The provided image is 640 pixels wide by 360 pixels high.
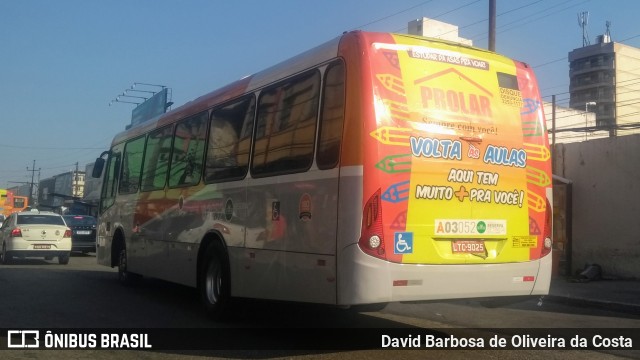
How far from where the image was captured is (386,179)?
578 cm

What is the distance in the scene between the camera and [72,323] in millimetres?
7969

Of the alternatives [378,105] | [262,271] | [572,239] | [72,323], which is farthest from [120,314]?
[572,239]

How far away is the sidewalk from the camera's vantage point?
33.1 feet

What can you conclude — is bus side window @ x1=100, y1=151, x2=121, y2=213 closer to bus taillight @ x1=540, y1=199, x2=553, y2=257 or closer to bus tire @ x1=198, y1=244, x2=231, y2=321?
bus tire @ x1=198, y1=244, x2=231, y2=321

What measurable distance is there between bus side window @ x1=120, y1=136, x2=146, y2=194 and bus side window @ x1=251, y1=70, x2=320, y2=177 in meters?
4.88

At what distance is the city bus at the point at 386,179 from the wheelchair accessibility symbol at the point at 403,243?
11 millimetres

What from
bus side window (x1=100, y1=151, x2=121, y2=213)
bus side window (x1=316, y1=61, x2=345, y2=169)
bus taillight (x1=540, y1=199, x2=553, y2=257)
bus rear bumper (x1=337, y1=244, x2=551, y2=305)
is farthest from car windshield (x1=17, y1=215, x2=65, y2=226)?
bus taillight (x1=540, y1=199, x2=553, y2=257)

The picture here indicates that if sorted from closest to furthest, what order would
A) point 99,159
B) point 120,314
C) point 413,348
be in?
point 413,348
point 120,314
point 99,159

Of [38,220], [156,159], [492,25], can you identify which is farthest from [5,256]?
[492,25]

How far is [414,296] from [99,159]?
10.1 metres

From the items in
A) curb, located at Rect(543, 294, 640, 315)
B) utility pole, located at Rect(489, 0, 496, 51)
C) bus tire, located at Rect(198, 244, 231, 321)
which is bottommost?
curb, located at Rect(543, 294, 640, 315)

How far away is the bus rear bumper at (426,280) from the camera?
5.63m

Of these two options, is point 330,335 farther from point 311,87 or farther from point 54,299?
point 54,299

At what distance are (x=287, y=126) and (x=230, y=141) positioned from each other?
1486mm
